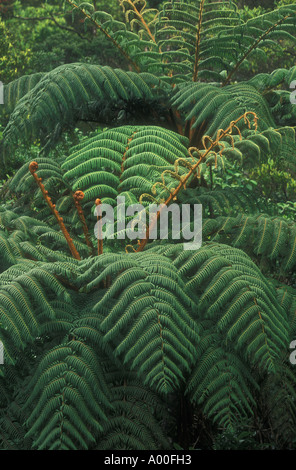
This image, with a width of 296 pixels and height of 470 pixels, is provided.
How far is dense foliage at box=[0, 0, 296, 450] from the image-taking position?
2104 millimetres

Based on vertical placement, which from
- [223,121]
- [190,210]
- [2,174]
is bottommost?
[2,174]

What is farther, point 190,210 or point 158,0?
point 158,0

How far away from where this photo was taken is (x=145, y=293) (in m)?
2.18

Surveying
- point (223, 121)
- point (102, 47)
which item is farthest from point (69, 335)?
point (102, 47)

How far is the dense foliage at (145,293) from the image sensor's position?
6.90ft

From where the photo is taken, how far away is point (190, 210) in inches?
119

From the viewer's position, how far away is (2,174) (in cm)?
661
